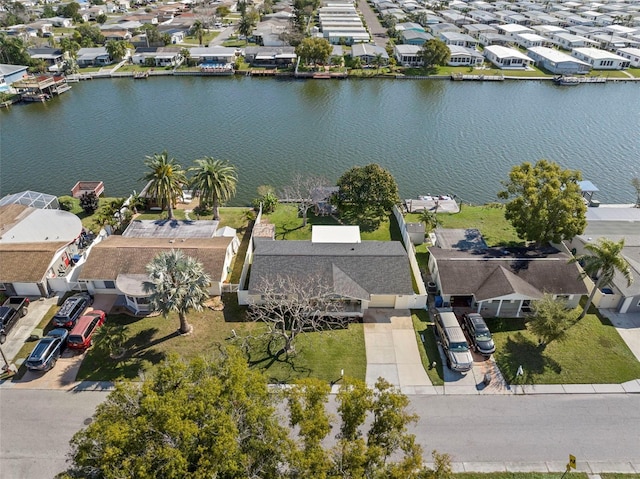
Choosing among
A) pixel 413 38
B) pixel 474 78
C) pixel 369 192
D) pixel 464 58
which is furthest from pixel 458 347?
pixel 413 38

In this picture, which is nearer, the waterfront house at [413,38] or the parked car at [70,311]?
the parked car at [70,311]

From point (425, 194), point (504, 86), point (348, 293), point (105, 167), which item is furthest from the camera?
point (504, 86)

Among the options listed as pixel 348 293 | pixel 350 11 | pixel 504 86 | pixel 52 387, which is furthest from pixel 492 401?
pixel 350 11

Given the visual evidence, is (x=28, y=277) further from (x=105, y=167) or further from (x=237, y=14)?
(x=237, y=14)

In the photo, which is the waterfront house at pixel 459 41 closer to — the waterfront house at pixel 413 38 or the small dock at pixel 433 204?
the waterfront house at pixel 413 38

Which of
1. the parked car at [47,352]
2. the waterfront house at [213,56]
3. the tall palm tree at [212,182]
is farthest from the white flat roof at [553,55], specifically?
the parked car at [47,352]
